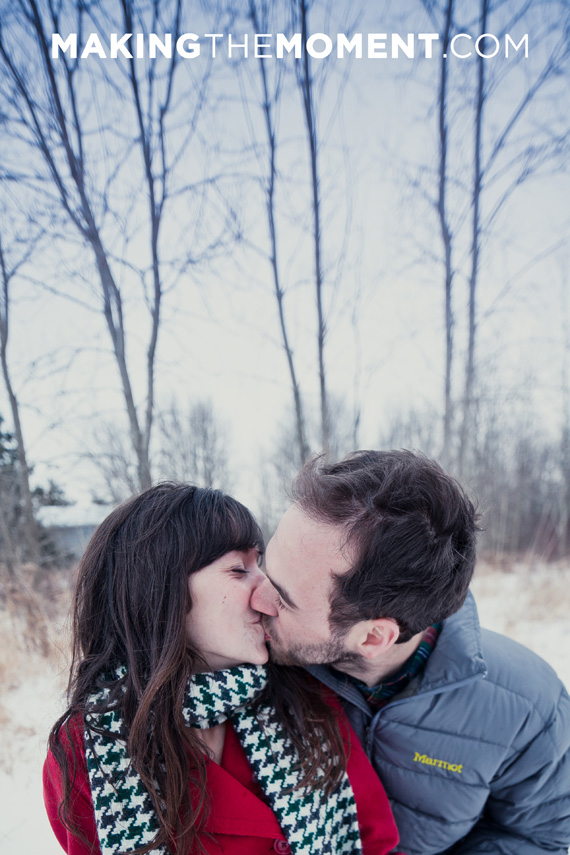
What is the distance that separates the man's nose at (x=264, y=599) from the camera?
117 cm

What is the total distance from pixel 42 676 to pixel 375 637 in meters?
2.16

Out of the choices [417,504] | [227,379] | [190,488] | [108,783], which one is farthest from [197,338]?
[108,783]

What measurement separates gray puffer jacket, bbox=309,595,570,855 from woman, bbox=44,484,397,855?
0.11 meters

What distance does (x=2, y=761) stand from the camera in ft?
6.44

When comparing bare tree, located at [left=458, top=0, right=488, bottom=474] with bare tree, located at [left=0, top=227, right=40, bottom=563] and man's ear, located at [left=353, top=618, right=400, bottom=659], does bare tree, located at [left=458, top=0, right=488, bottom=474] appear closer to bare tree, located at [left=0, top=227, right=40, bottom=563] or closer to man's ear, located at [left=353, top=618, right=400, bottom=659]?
man's ear, located at [left=353, top=618, right=400, bottom=659]

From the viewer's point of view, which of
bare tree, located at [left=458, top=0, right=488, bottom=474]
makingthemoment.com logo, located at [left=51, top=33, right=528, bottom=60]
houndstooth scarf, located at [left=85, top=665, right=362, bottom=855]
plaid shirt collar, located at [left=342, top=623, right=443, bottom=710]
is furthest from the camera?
bare tree, located at [left=458, top=0, right=488, bottom=474]

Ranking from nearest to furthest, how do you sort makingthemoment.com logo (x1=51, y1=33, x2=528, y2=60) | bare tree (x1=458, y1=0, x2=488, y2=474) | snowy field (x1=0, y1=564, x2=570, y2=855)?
snowy field (x1=0, y1=564, x2=570, y2=855) → makingthemoment.com logo (x1=51, y1=33, x2=528, y2=60) → bare tree (x1=458, y1=0, x2=488, y2=474)

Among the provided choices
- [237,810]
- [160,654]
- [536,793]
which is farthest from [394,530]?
[536,793]

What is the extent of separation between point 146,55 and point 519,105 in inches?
78.8

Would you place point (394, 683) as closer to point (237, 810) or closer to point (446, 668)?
point (446, 668)

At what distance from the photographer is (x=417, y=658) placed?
138 cm

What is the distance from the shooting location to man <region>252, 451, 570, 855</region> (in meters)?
1.15

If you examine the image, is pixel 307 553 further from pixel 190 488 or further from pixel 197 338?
pixel 197 338

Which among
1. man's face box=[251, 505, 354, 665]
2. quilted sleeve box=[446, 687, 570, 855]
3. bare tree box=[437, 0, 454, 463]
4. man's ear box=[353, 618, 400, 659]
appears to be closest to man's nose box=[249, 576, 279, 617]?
man's face box=[251, 505, 354, 665]
